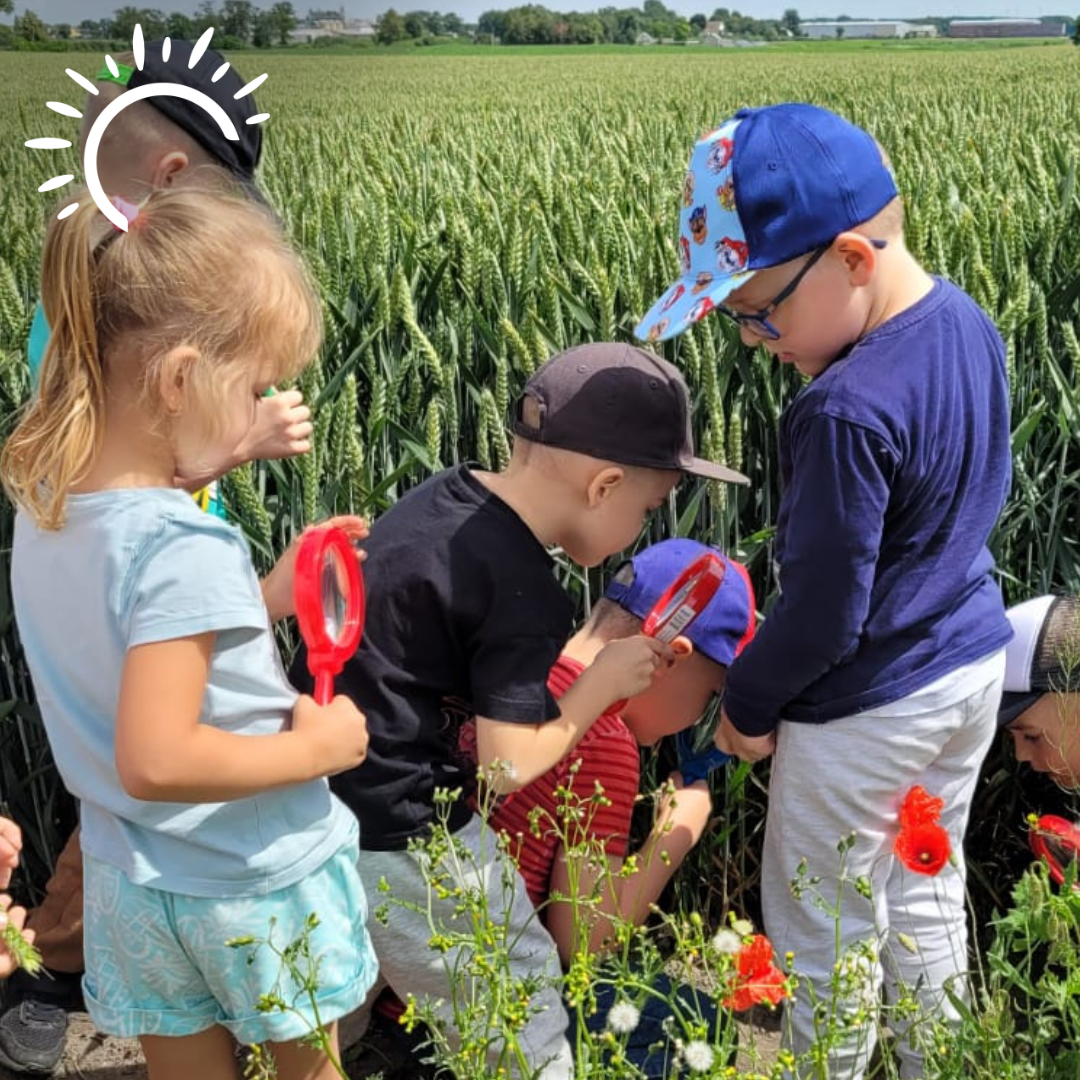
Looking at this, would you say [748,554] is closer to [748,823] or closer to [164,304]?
[748,823]

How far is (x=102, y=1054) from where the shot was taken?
83.5 inches

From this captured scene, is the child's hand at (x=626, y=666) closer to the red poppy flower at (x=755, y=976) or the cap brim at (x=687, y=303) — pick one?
the cap brim at (x=687, y=303)

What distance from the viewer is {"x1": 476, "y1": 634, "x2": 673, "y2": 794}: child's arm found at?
5.15ft

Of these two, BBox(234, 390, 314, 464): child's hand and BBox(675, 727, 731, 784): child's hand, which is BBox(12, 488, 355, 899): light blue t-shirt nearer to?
BBox(234, 390, 314, 464): child's hand

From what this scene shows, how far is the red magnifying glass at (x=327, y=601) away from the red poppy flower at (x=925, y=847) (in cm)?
55

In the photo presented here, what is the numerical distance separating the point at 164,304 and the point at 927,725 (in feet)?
3.22

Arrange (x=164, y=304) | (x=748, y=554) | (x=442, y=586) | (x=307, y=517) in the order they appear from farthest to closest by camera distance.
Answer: (x=748, y=554), (x=307, y=517), (x=442, y=586), (x=164, y=304)

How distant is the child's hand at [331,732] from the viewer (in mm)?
1353

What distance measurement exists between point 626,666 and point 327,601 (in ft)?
1.37

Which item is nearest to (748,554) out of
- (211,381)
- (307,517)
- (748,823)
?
(748,823)

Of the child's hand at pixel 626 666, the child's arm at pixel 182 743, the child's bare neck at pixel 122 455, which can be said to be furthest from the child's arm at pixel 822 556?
the child's bare neck at pixel 122 455

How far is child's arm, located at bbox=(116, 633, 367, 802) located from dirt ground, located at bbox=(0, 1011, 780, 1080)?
0.93m

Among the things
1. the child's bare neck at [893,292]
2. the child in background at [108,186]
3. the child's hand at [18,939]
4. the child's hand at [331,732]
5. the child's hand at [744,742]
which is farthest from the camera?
the child in background at [108,186]

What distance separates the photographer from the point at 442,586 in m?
1.59
